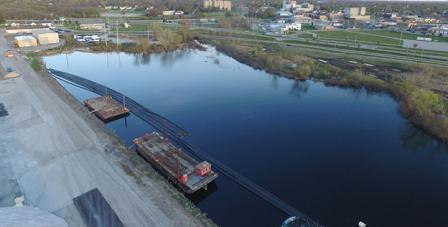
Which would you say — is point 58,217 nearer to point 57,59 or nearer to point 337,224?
point 337,224

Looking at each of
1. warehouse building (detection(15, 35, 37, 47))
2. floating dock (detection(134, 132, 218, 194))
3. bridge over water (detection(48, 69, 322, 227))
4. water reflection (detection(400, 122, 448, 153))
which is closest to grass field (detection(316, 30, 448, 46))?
water reflection (detection(400, 122, 448, 153))

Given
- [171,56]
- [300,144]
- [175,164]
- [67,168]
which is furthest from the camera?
[171,56]

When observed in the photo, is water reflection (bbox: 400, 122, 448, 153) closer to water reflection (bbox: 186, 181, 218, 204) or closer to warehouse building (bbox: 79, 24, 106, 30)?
water reflection (bbox: 186, 181, 218, 204)

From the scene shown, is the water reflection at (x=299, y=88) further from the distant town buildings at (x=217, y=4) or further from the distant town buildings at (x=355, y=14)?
the distant town buildings at (x=217, y=4)

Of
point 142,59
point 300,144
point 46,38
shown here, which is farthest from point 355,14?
point 300,144

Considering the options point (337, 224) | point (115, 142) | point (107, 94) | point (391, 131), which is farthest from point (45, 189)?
point (391, 131)

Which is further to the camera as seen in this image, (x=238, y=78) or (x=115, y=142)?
(x=238, y=78)

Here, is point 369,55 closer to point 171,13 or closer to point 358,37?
point 358,37
